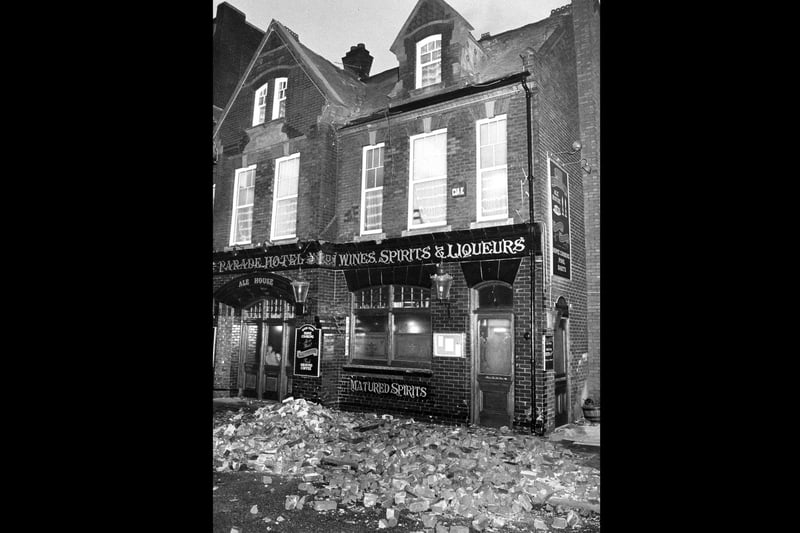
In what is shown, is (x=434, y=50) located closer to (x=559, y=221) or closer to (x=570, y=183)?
→ (x=570, y=183)

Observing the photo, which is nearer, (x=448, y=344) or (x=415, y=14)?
(x=448, y=344)

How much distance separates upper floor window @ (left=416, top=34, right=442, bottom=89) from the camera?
8.64 metres

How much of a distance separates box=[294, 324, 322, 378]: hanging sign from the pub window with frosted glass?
2.24 ft

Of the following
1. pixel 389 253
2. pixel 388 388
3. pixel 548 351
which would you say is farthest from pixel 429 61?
pixel 388 388

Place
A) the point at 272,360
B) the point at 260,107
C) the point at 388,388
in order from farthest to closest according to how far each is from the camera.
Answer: the point at 260,107 < the point at 272,360 < the point at 388,388

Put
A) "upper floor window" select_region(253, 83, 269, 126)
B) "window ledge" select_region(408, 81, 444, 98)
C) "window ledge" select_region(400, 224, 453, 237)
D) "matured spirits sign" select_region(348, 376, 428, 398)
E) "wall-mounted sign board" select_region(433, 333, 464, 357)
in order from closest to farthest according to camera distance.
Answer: "wall-mounted sign board" select_region(433, 333, 464, 357), "matured spirits sign" select_region(348, 376, 428, 398), "window ledge" select_region(400, 224, 453, 237), "window ledge" select_region(408, 81, 444, 98), "upper floor window" select_region(253, 83, 269, 126)

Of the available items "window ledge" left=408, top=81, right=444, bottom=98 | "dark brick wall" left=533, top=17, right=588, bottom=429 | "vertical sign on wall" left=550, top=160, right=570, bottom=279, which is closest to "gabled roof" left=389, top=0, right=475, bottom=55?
"window ledge" left=408, top=81, right=444, bottom=98

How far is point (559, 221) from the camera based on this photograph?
288 inches

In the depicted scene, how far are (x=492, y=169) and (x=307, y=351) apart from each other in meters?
4.73

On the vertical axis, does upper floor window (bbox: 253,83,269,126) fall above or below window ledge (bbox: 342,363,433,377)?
above

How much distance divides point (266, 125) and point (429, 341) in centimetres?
581

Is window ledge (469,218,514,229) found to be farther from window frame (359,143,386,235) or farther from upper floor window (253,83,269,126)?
upper floor window (253,83,269,126)

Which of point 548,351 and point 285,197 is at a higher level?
point 285,197

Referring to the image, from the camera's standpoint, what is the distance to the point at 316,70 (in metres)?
9.62
